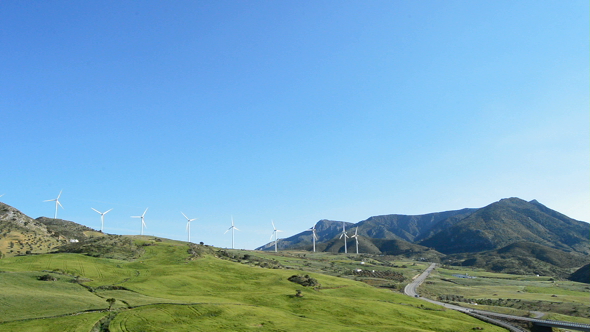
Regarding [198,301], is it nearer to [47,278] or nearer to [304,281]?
[47,278]

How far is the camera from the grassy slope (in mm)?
74000

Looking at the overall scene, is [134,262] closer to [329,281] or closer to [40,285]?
[40,285]

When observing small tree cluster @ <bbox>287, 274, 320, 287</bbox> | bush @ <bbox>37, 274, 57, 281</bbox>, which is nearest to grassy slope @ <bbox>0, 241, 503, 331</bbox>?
bush @ <bbox>37, 274, 57, 281</bbox>

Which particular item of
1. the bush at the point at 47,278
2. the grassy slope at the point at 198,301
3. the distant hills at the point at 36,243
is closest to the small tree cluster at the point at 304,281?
the grassy slope at the point at 198,301

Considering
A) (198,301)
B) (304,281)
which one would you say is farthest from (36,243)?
(304,281)

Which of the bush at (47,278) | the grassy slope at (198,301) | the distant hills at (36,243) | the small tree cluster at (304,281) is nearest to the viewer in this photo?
the grassy slope at (198,301)

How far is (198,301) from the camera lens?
312 ft

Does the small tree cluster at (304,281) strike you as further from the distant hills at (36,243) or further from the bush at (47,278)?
the bush at (47,278)

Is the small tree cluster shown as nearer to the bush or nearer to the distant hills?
the distant hills

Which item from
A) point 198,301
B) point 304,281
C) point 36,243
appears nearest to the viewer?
point 198,301

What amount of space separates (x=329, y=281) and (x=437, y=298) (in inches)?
1816

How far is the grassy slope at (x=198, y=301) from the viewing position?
74.0m

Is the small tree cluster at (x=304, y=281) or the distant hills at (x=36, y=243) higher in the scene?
the distant hills at (x=36, y=243)

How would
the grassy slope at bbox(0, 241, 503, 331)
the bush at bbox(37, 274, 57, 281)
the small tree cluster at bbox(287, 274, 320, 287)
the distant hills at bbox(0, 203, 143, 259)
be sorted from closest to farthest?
the grassy slope at bbox(0, 241, 503, 331) < the bush at bbox(37, 274, 57, 281) < the small tree cluster at bbox(287, 274, 320, 287) < the distant hills at bbox(0, 203, 143, 259)
